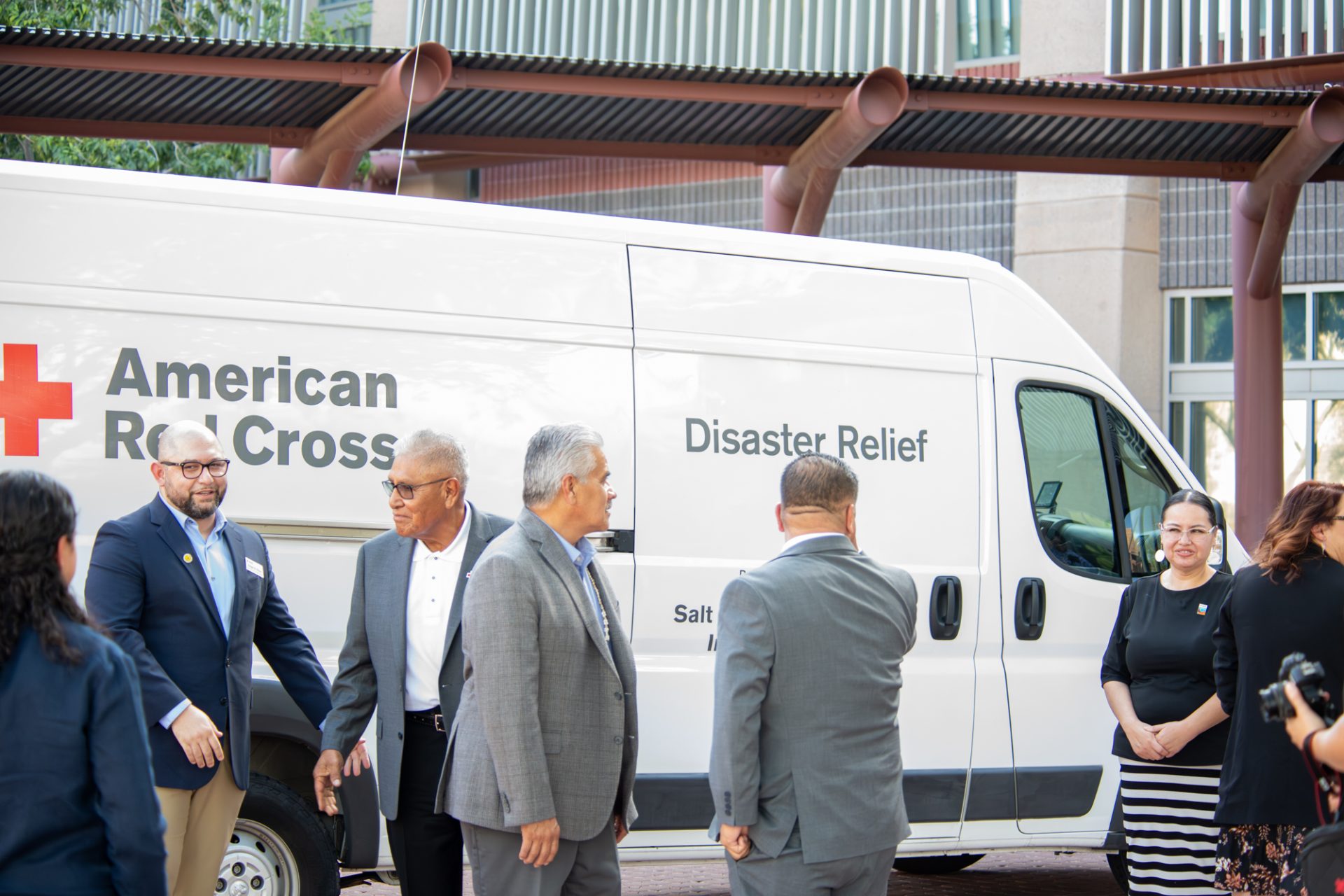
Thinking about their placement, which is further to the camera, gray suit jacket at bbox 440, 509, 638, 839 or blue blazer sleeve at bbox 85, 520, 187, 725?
blue blazer sleeve at bbox 85, 520, 187, 725

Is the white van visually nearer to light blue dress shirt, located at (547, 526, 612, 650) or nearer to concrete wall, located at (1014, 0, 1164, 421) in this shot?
light blue dress shirt, located at (547, 526, 612, 650)

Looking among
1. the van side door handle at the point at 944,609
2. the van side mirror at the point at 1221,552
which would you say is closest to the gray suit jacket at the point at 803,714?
the van side door handle at the point at 944,609

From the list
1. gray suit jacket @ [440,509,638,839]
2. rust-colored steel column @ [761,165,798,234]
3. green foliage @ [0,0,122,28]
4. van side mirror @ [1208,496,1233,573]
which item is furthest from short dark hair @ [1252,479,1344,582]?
green foliage @ [0,0,122,28]

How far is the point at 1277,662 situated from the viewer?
171 inches

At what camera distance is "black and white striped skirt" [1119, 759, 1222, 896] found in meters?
5.03

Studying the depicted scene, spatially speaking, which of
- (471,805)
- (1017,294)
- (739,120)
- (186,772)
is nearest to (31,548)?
(471,805)

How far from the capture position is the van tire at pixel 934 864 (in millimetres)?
6961

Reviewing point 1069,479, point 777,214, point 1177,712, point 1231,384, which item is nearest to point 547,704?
point 1177,712

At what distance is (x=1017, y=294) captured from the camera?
578 centimetres

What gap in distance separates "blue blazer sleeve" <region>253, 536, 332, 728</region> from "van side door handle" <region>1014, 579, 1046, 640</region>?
2.53m

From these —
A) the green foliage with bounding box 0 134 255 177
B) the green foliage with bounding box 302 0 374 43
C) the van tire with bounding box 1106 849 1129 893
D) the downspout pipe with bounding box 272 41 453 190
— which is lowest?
the van tire with bounding box 1106 849 1129 893

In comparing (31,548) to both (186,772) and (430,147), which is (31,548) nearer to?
(186,772)

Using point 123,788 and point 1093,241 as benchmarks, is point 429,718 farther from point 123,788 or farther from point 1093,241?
point 1093,241

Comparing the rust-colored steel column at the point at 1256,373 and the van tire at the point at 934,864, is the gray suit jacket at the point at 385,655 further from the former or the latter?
the rust-colored steel column at the point at 1256,373
